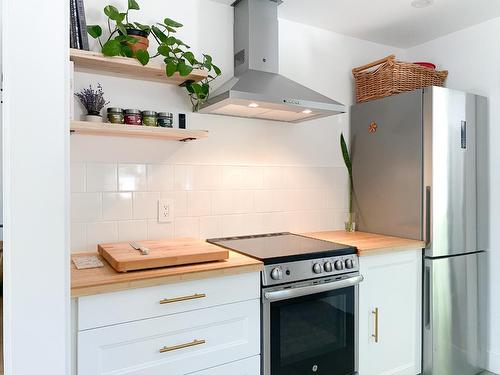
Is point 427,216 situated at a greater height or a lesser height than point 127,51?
lesser

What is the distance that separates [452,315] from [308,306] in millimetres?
→ 1108

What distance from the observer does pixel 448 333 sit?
92.8 inches

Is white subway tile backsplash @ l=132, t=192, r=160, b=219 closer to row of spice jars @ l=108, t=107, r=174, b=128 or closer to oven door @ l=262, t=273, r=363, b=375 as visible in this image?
row of spice jars @ l=108, t=107, r=174, b=128

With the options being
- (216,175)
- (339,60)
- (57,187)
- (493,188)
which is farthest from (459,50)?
(57,187)

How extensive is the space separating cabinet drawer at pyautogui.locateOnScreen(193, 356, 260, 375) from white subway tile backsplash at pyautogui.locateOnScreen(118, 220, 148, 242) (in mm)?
825

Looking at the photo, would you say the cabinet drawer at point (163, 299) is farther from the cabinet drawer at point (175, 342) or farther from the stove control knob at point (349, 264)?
the stove control knob at point (349, 264)

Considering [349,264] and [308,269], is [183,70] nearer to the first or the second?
[308,269]

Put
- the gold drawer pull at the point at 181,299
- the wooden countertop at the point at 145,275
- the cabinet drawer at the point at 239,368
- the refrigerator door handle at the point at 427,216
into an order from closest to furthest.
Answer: the wooden countertop at the point at 145,275 → the gold drawer pull at the point at 181,299 → the cabinet drawer at the point at 239,368 → the refrigerator door handle at the point at 427,216

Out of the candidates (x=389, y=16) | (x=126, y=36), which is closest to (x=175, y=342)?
(x=126, y=36)

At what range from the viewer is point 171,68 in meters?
1.88

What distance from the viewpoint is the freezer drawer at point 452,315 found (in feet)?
7.58

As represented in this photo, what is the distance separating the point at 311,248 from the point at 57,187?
4.57 feet

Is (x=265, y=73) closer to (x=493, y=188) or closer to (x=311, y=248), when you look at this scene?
(x=311, y=248)

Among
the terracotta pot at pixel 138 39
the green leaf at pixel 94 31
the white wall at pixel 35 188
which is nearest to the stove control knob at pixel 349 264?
the white wall at pixel 35 188
